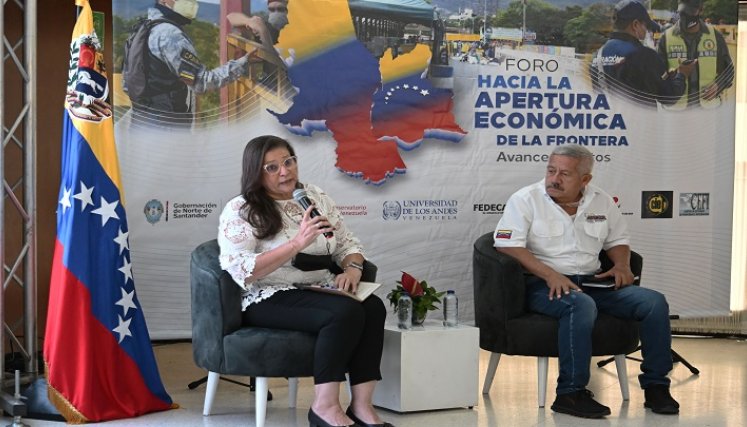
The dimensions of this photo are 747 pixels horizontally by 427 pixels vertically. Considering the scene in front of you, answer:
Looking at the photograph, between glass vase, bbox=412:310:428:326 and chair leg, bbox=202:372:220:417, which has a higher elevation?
glass vase, bbox=412:310:428:326

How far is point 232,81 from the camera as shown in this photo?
5.64 metres

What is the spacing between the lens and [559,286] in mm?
4891

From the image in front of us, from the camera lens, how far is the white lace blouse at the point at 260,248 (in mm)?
4254

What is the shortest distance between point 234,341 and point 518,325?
133 cm

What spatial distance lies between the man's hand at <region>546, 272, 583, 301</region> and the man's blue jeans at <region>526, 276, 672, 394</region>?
0.02 m

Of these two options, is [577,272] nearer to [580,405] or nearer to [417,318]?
[580,405]

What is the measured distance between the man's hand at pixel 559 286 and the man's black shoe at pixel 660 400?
539 millimetres

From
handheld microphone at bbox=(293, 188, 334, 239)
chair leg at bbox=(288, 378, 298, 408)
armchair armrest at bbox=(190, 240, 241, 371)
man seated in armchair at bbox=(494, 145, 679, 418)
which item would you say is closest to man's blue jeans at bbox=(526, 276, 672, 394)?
man seated in armchair at bbox=(494, 145, 679, 418)

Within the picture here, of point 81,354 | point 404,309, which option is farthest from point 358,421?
point 81,354

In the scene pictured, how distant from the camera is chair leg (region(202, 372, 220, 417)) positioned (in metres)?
4.55

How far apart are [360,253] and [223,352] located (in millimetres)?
732

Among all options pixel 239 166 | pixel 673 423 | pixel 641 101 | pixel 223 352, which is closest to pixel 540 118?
pixel 641 101

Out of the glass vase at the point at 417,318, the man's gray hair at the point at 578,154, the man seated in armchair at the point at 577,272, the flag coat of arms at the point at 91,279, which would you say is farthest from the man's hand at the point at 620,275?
the flag coat of arms at the point at 91,279

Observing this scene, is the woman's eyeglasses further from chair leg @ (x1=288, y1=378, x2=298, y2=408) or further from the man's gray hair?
the man's gray hair
